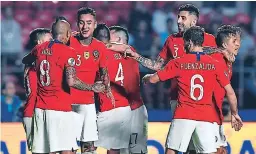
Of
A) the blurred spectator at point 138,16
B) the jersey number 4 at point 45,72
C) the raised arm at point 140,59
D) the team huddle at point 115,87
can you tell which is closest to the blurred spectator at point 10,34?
the blurred spectator at point 138,16

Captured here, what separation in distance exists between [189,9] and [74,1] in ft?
23.1

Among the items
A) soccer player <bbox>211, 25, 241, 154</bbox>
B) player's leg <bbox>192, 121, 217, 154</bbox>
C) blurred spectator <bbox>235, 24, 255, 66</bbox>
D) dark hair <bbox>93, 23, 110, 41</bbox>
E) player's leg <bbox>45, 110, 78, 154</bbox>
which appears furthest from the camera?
blurred spectator <bbox>235, 24, 255, 66</bbox>

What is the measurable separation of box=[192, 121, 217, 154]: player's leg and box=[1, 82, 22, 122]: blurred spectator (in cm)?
610

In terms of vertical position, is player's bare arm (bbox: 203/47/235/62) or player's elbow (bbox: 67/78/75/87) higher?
player's bare arm (bbox: 203/47/235/62)

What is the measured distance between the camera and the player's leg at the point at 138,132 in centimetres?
1202

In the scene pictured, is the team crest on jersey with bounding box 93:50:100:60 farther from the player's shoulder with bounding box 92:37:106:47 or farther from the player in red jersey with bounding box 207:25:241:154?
the player in red jersey with bounding box 207:25:241:154

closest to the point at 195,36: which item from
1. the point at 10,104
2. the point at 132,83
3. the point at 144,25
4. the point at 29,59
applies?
the point at 132,83

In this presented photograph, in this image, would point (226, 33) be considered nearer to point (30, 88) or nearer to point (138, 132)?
point (138, 132)

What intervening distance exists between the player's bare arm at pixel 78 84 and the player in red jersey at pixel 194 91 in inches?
32.4

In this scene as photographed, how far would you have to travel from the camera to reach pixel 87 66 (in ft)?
36.9

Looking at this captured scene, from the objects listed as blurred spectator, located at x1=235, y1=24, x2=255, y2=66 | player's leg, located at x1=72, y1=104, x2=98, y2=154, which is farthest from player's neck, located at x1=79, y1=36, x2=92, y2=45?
blurred spectator, located at x1=235, y1=24, x2=255, y2=66

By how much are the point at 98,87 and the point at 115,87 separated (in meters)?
1.05

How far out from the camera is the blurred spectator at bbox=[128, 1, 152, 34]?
59.6 ft

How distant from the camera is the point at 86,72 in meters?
11.2
